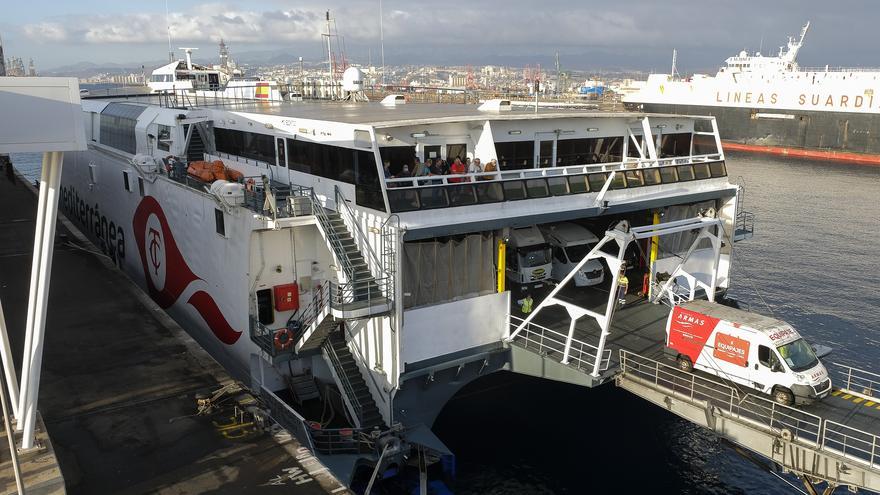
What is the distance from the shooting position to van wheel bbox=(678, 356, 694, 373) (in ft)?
57.5

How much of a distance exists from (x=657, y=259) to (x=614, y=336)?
4.56 metres

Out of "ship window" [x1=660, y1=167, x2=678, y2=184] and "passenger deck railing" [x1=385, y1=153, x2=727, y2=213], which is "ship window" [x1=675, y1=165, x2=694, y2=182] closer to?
"passenger deck railing" [x1=385, y1=153, x2=727, y2=213]

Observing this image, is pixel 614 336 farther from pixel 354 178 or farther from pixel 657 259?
pixel 354 178

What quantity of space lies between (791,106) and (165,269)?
312 feet

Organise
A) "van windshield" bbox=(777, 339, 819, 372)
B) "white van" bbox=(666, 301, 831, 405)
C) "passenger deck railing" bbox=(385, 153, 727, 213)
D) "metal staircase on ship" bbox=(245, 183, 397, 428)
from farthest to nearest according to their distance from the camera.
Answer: "passenger deck railing" bbox=(385, 153, 727, 213), "metal staircase on ship" bbox=(245, 183, 397, 428), "van windshield" bbox=(777, 339, 819, 372), "white van" bbox=(666, 301, 831, 405)

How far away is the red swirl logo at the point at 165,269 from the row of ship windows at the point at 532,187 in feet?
26.9

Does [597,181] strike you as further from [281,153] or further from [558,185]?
[281,153]

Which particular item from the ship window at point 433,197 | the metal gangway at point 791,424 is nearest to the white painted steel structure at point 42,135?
the ship window at point 433,197

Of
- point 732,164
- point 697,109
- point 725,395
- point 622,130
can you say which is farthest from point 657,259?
point 697,109

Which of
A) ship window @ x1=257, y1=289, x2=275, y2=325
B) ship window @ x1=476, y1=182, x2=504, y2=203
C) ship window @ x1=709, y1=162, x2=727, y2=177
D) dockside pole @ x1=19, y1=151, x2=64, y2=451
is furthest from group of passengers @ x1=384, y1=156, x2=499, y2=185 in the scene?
ship window @ x1=709, y1=162, x2=727, y2=177

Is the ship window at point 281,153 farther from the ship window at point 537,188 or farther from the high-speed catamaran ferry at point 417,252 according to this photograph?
the ship window at point 537,188

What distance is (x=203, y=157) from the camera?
28078 millimetres

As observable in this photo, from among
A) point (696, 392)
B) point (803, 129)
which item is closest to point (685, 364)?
point (696, 392)

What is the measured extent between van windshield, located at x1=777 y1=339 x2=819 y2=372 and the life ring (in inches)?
506
